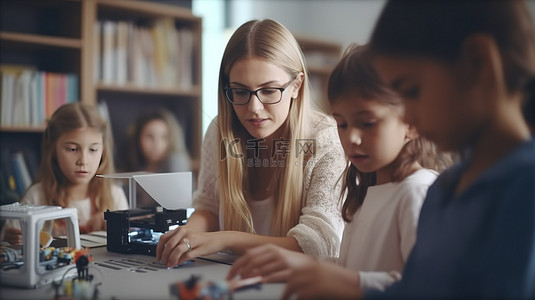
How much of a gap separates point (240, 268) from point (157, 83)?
2.58m

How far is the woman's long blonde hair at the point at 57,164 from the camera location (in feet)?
4.35

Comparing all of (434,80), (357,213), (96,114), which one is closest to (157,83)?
(96,114)

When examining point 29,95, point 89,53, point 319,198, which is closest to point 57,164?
point 319,198

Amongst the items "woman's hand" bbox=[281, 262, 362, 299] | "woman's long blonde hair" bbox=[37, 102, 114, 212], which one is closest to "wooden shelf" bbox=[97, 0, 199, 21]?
"woman's long blonde hair" bbox=[37, 102, 114, 212]

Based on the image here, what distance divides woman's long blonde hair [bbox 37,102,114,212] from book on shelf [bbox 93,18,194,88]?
1.65 m

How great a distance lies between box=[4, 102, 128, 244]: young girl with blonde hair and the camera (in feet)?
4.22

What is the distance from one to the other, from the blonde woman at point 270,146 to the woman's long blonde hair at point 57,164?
0.78 feet

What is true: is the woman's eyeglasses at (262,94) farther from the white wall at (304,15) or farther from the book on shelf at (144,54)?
the white wall at (304,15)

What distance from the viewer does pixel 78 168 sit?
4.25 feet

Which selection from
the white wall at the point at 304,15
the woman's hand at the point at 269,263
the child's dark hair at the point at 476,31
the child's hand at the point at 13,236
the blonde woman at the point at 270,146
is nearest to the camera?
the child's dark hair at the point at 476,31

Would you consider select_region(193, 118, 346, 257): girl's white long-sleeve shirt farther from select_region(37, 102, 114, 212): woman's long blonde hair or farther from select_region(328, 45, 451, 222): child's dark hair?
select_region(37, 102, 114, 212): woman's long blonde hair

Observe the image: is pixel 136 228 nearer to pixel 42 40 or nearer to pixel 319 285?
pixel 319 285

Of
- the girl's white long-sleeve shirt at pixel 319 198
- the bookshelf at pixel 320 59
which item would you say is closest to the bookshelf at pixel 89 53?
the bookshelf at pixel 320 59

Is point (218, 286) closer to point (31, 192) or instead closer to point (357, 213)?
point (357, 213)
